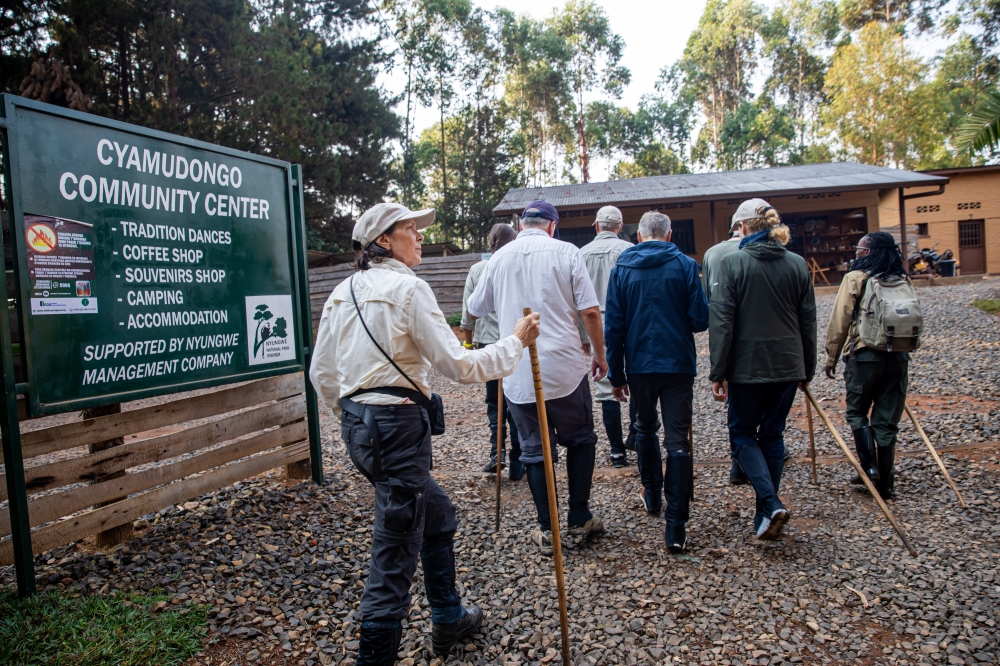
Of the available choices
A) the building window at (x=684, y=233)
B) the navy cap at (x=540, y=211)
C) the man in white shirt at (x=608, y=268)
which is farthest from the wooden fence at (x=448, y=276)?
the navy cap at (x=540, y=211)

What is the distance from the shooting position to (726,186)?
19.3 metres

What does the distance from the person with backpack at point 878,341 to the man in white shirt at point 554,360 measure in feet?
6.46

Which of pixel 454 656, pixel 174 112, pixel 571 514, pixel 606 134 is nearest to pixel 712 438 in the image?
pixel 571 514

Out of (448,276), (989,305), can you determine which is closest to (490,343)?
(448,276)

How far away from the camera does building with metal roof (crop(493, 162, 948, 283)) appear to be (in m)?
19.1

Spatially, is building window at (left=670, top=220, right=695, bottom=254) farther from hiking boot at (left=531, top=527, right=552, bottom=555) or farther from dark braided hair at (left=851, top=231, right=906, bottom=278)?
hiking boot at (left=531, top=527, right=552, bottom=555)

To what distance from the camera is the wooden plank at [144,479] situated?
3143mm

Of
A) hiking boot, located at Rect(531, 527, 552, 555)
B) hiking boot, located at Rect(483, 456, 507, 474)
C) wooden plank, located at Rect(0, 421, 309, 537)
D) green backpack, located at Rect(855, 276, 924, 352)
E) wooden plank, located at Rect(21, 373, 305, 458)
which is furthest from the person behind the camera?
hiking boot, located at Rect(483, 456, 507, 474)

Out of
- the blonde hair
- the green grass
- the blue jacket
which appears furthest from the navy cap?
the green grass

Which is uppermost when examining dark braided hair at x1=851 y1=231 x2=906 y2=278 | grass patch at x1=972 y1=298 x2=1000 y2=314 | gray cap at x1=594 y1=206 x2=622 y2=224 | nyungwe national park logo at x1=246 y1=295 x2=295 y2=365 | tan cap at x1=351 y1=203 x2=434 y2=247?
gray cap at x1=594 y1=206 x2=622 y2=224

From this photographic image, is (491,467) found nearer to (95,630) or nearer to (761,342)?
(761,342)

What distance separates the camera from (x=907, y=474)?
15.3ft

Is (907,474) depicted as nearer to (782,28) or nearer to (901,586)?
(901,586)

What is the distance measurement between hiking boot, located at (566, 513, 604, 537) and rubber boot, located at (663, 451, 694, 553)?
392 mm
